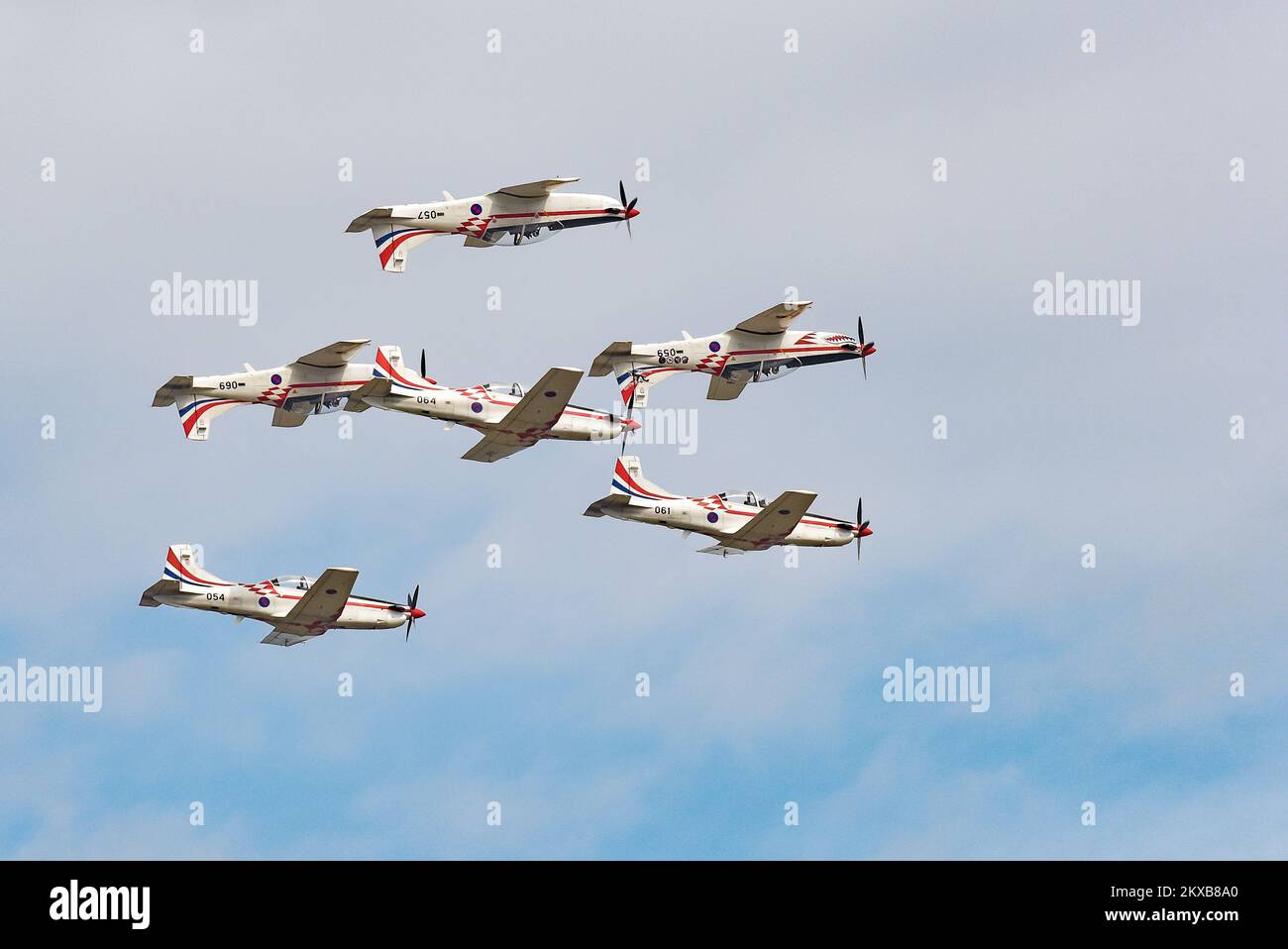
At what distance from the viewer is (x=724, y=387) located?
12112cm

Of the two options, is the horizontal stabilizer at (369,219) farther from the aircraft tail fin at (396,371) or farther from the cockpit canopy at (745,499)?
the cockpit canopy at (745,499)

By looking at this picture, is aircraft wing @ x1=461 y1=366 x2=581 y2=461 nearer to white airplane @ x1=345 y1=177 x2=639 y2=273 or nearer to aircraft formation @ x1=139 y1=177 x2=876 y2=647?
aircraft formation @ x1=139 y1=177 x2=876 y2=647

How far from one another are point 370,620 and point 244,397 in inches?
414

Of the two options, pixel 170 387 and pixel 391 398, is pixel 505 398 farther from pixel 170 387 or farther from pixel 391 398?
pixel 170 387

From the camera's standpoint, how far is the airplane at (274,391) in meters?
119

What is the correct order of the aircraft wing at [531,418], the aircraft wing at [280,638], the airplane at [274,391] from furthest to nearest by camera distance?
the airplane at [274,391], the aircraft wing at [280,638], the aircraft wing at [531,418]

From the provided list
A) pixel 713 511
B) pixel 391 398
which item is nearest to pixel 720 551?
pixel 713 511

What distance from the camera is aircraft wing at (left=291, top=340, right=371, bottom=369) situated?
11794cm

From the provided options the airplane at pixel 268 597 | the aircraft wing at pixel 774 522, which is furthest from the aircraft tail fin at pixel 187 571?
the aircraft wing at pixel 774 522

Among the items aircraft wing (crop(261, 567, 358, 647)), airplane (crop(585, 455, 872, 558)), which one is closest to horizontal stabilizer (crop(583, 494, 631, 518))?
airplane (crop(585, 455, 872, 558))

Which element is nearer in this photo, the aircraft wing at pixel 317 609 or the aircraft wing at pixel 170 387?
the aircraft wing at pixel 317 609

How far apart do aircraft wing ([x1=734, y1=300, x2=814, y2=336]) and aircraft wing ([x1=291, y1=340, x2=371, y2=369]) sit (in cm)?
1552
